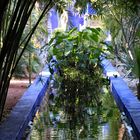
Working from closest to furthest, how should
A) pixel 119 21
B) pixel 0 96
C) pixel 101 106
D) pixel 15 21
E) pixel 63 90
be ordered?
pixel 15 21, pixel 0 96, pixel 101 106, pixel 63 90, pixel 119 21

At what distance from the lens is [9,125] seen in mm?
5320

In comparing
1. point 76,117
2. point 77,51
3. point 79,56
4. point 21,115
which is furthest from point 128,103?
point 77,51

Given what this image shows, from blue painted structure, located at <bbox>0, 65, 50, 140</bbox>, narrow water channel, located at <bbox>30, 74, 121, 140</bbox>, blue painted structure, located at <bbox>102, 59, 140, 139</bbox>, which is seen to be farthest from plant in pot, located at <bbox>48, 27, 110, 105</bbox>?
blue painted structure, located at <bbox>0, 65, 50, 140</bbox>

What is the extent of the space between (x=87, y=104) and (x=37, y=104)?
87cm

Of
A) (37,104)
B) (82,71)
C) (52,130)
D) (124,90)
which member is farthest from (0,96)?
(82,71)

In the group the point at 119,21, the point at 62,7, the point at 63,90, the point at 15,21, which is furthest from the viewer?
the point at 119,21

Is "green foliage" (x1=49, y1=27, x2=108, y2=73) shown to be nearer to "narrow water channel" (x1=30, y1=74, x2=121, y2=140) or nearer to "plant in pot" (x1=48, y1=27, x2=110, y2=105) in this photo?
"plant in pot" (x1=48, y1=27, x2=110, y2=105)

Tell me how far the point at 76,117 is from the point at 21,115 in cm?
88

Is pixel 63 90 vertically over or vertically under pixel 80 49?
under

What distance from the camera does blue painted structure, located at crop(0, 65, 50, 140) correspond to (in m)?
4.94

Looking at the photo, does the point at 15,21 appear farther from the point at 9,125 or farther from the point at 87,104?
the point at 87,104

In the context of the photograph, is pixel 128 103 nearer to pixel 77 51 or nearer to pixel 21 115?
pixel 21 115

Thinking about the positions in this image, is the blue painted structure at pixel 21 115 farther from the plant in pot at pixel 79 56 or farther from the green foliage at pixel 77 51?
the green foliage at pixel 77 51

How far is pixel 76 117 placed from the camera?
6.43 meters
